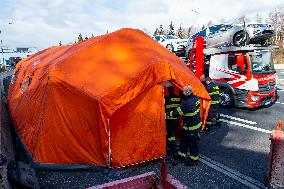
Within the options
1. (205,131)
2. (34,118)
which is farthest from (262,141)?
(34,118)

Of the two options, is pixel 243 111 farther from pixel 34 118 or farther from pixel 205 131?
pixel 34 118

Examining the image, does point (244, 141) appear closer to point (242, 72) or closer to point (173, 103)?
point (173, 103)

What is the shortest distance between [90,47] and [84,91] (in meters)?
1.67

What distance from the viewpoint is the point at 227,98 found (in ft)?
37.6

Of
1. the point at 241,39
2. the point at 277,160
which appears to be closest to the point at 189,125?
the point at 277,160

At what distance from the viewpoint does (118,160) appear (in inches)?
255

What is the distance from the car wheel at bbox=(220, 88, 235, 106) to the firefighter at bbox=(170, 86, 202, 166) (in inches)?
205

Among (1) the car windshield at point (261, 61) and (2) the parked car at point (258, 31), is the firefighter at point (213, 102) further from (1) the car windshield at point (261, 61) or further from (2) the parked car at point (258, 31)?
(2) the parked car at point (258, 31)

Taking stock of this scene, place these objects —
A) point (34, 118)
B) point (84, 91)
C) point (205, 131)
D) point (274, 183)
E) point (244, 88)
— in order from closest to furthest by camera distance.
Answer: point (274, 183), point (84, 91), point (34, 118), point (205, 131), point (244, 88)

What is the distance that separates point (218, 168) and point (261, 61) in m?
5.85

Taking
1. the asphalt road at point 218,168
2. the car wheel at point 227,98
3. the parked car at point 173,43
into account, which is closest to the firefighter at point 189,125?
the asphalt road at point 218,168

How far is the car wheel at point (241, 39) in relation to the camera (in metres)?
11.3

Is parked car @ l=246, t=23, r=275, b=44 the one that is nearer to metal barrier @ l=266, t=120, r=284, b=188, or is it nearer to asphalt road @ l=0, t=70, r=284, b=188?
asphalt road @ l=0, t=70, r=284, b=188

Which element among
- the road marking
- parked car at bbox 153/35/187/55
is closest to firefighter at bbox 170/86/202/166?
the road marking
